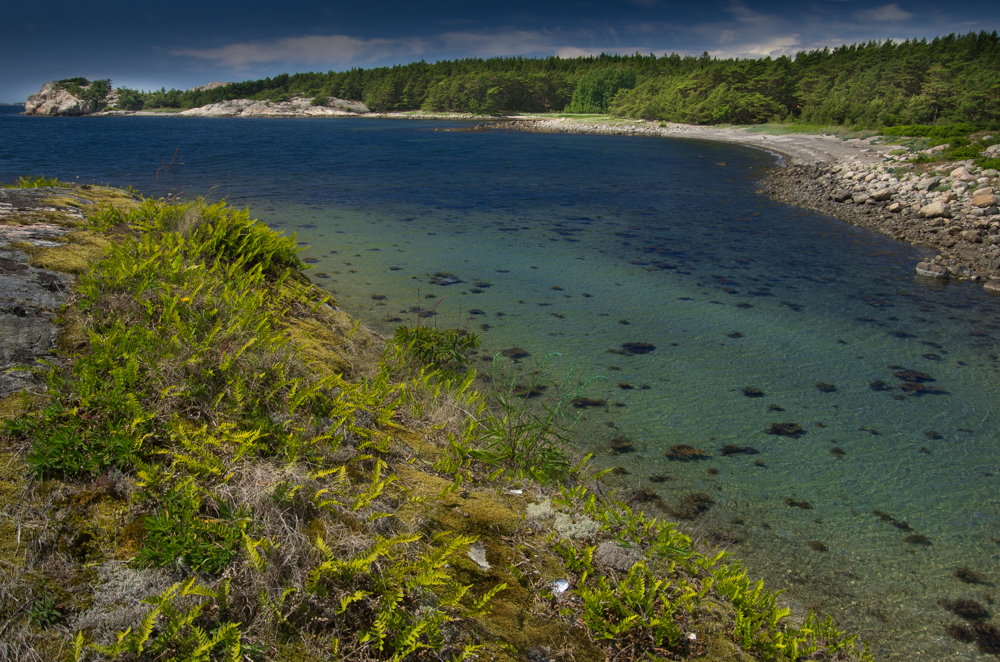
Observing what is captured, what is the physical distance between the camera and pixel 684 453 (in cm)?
633

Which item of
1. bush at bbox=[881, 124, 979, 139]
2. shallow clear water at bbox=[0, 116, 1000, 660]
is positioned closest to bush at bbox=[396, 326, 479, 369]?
shallow clear water at bbox=[0, 116, 1000, 660]

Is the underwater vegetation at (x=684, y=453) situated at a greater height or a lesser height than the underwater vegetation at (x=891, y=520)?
greater

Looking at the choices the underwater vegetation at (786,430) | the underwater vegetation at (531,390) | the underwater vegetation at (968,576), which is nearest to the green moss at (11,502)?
the underwater vegetation at (531,390)

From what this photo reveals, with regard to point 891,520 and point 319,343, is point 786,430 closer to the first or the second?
point 891,520

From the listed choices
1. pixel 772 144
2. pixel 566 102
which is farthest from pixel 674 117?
pixel 566 102

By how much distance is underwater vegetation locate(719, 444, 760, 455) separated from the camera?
6.41 meters

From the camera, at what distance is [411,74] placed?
636 ft

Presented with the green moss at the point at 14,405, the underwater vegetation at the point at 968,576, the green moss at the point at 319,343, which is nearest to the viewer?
the green moss at the point at 14,405

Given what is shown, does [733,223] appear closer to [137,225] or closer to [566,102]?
[137,225]

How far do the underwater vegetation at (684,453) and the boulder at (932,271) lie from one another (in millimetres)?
12028

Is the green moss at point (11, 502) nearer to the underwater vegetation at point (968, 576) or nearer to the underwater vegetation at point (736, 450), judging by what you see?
the underwater vegetation at point (736, 450)

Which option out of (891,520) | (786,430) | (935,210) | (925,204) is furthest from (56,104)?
(891,520)

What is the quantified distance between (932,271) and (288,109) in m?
208

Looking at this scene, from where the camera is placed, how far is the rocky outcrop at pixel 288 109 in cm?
18439
